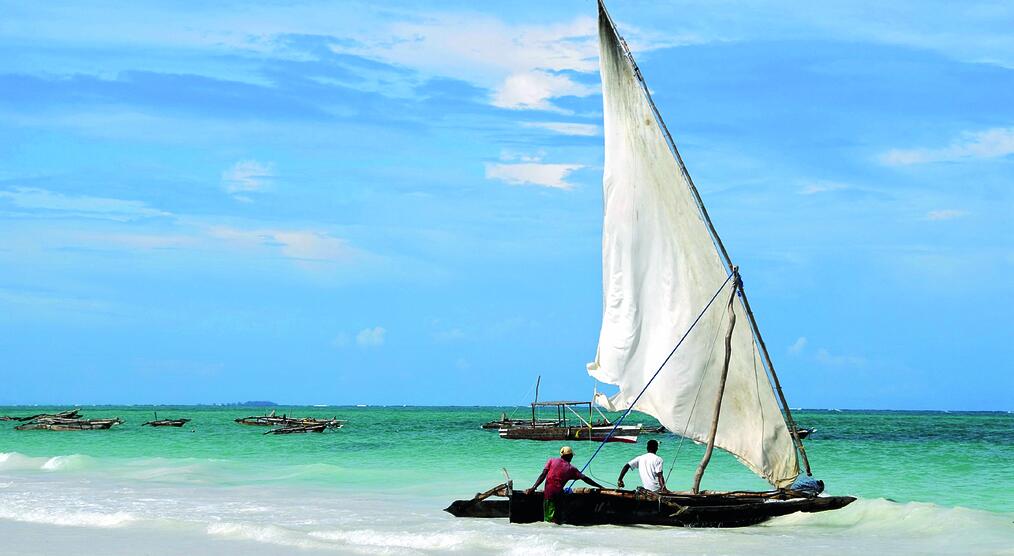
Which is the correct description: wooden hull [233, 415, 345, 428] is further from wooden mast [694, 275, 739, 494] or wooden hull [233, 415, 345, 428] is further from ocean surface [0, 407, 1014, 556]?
wooden mast [694, 275, 739, 494]

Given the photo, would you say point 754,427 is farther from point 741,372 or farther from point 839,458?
point 839,458

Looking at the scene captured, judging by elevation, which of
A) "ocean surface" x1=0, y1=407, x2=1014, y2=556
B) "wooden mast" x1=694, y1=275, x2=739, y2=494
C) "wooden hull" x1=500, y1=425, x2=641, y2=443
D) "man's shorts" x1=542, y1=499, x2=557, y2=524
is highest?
"wooden mast" x1=694, y1=275, x2=739, y2=494

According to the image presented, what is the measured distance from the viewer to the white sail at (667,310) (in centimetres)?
1658

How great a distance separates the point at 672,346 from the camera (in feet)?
55.4

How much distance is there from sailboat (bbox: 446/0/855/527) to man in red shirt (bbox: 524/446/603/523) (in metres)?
0.16

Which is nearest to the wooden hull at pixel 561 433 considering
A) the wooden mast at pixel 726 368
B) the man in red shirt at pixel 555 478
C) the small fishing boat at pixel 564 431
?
the small fishing boat at pixel 564 431

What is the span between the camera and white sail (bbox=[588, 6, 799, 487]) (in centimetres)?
1658

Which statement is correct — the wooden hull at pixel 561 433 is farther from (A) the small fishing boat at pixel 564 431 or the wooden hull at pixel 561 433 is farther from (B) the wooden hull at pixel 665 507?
(B) the wooden hull at pixel 665 507

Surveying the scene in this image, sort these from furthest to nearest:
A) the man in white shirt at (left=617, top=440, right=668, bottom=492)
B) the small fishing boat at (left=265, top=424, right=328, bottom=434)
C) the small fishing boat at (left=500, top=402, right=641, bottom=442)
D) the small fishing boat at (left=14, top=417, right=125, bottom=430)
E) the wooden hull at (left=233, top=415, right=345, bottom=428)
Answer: the small fishing boat at (left=14, top=417, right=125, bottom=430) → the wooden hull at (left=233, top=415, right=345, bottom=428) → the small fishing boat at (left=265, top=424, right=328, bottom=434) → the small fishing boat at (left=500, top=402, right=641, bottom=442) → the man in white shirt at (left=617, top=440, right=668, bottom=492)

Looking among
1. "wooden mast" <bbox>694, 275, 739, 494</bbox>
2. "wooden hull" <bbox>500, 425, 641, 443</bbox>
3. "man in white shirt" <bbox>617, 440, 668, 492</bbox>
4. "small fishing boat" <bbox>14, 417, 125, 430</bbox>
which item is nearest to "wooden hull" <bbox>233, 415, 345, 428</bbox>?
"small fishing boat" <bbox>14, 417, 125, 430</bbox>

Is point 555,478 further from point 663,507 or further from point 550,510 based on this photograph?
point 663,507

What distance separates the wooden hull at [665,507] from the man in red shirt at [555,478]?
0.11m

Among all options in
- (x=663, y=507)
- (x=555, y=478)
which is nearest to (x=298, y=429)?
(x=555, y=478)

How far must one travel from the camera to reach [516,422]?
2409 inches
